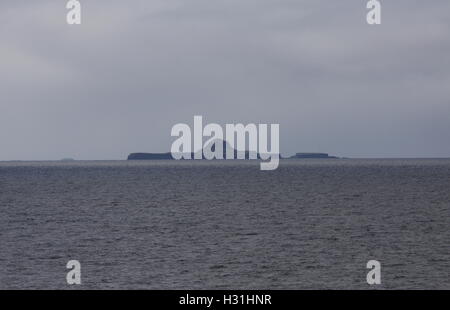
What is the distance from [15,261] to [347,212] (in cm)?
4520

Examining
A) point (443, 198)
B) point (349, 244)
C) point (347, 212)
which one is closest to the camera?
point (349, 244)

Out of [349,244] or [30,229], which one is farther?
[30,229]

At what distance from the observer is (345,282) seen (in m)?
37.8

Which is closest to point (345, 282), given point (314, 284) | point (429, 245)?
point (314, 284)

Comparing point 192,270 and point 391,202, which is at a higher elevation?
point 391,202

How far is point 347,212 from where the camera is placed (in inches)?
3110

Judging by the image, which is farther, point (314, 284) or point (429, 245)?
point (429, 245)

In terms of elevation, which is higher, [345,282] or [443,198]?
[443,198]

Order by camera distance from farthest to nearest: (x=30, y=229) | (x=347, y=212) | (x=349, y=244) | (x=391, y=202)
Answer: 1. (x=391, y=202)
2. (x=347, y=212)
3. (x=30, y=229)
4. (x=349, y=244)
